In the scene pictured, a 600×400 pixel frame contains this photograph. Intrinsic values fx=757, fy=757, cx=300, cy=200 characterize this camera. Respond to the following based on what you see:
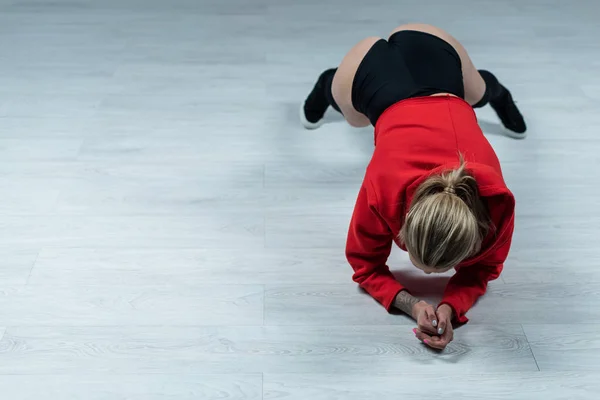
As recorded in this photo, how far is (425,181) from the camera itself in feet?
4.45

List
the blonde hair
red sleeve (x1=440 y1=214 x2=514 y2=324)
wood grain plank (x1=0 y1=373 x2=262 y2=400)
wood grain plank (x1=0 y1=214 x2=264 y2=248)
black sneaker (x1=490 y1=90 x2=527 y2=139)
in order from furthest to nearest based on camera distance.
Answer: black sneaker (x1=490 y1=90 x2=527 y2=139)
wood grain plank (x1=0 y1=214 x2=264 y2=248)
red sleeve (x1=440 y1=214 x2=514 y2=324)
wood grain plank (x1=0 y1=373 x2=262 y2=400)
the blonde hair

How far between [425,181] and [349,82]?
571mm

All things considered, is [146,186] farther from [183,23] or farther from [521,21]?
[521,21]

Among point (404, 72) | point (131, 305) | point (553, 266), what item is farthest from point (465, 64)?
point (131, 305)

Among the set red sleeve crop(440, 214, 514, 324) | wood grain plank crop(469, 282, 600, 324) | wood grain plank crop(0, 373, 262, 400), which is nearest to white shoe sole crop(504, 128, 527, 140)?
wood grain plank crop(469, 282, 600, 324)

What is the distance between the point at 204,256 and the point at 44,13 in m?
1.94

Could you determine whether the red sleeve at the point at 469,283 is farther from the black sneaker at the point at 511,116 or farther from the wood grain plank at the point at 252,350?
the black sneaker at the point at 511,116

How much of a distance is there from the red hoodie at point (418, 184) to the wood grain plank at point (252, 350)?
8 centimetres

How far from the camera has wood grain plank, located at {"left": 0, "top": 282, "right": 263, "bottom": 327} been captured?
5.12 feet

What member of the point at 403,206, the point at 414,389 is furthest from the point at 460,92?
the point at 414,389

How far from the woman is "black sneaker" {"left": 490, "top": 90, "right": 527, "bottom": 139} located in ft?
1.11

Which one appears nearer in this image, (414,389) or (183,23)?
(414,389)

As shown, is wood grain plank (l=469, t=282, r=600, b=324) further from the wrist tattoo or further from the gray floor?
the wrist tattoo

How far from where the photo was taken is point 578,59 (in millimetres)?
2795
